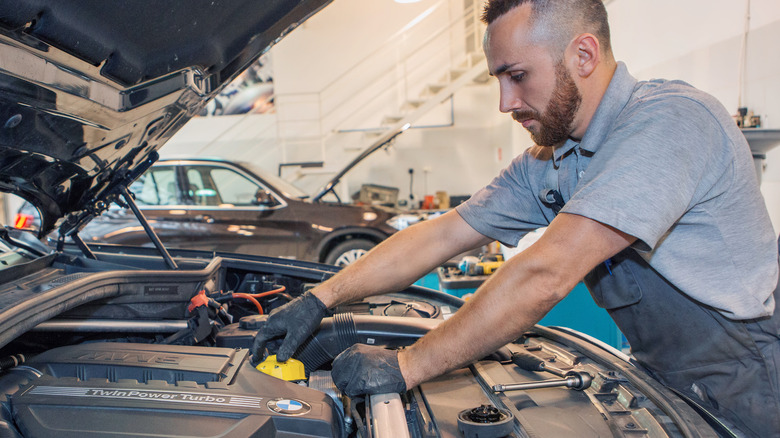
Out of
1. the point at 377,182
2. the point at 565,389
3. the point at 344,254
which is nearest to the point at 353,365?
the point at 565,389

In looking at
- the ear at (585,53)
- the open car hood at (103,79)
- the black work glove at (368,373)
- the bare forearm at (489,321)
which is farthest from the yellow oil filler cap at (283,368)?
the ear at (585,53)

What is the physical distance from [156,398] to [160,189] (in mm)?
4613

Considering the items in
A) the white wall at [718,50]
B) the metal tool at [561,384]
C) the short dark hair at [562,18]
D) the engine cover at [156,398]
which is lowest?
the metal tool at [561,384]

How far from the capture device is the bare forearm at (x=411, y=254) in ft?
5.68

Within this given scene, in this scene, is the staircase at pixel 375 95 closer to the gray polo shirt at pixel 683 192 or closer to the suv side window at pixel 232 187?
the suv side window at pixel 232 187

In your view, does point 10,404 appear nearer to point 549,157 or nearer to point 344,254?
point 549,157

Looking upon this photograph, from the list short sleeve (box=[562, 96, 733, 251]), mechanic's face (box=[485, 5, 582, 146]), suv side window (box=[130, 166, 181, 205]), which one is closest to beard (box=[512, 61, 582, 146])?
mechanic's face (box=[485, 5, 582, 146])

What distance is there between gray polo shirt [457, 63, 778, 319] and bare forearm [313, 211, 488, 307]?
53 centimetres

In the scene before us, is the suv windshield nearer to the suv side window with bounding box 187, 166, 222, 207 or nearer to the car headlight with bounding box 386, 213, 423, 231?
the suv side window with bounding box 187, 166, 222, 207

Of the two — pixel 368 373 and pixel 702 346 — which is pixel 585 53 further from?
pixel 368 373

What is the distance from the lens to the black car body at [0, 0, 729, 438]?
1.01 meters

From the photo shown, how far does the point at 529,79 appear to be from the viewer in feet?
4.42

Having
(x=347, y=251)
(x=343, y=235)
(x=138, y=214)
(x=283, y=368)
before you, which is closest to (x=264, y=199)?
(x=343, y=235)

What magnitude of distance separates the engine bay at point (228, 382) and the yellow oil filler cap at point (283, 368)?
3cm
